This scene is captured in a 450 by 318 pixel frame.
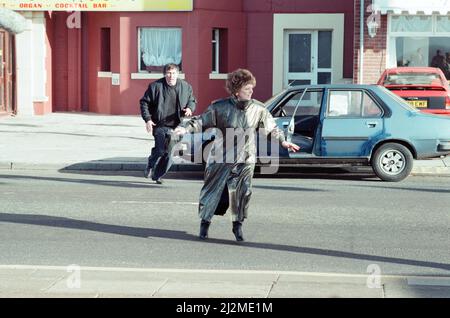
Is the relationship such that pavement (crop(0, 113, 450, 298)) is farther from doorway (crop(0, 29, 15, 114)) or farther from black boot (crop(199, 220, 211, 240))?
doorway (crop(0, 29, 15, 114))

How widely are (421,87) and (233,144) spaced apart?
954 centimetres

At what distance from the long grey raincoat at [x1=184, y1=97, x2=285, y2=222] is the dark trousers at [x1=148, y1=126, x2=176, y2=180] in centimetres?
486

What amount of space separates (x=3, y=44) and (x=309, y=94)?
12.5 m

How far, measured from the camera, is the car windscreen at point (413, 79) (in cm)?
1939

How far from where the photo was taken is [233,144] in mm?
9977

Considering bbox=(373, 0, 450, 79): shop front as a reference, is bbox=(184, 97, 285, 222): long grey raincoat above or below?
below

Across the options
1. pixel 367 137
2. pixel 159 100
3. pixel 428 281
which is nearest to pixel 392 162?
pixel 367 137

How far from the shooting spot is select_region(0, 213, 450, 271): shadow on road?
361 inches

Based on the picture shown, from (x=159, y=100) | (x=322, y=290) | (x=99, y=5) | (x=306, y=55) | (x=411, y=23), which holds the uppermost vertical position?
(x=99, y=5)

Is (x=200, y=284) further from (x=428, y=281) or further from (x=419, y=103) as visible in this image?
(x=419, y=103)

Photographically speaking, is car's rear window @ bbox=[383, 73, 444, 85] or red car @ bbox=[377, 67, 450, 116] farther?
car's rear window @ bbox=[383, 73, 444, 85]

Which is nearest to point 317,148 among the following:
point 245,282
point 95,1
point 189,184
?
point 189,184

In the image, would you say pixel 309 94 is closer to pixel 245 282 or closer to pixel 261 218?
pixel 261 218

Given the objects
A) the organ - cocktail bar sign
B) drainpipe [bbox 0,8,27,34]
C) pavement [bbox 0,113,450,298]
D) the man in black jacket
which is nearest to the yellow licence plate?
the man in black jacket
